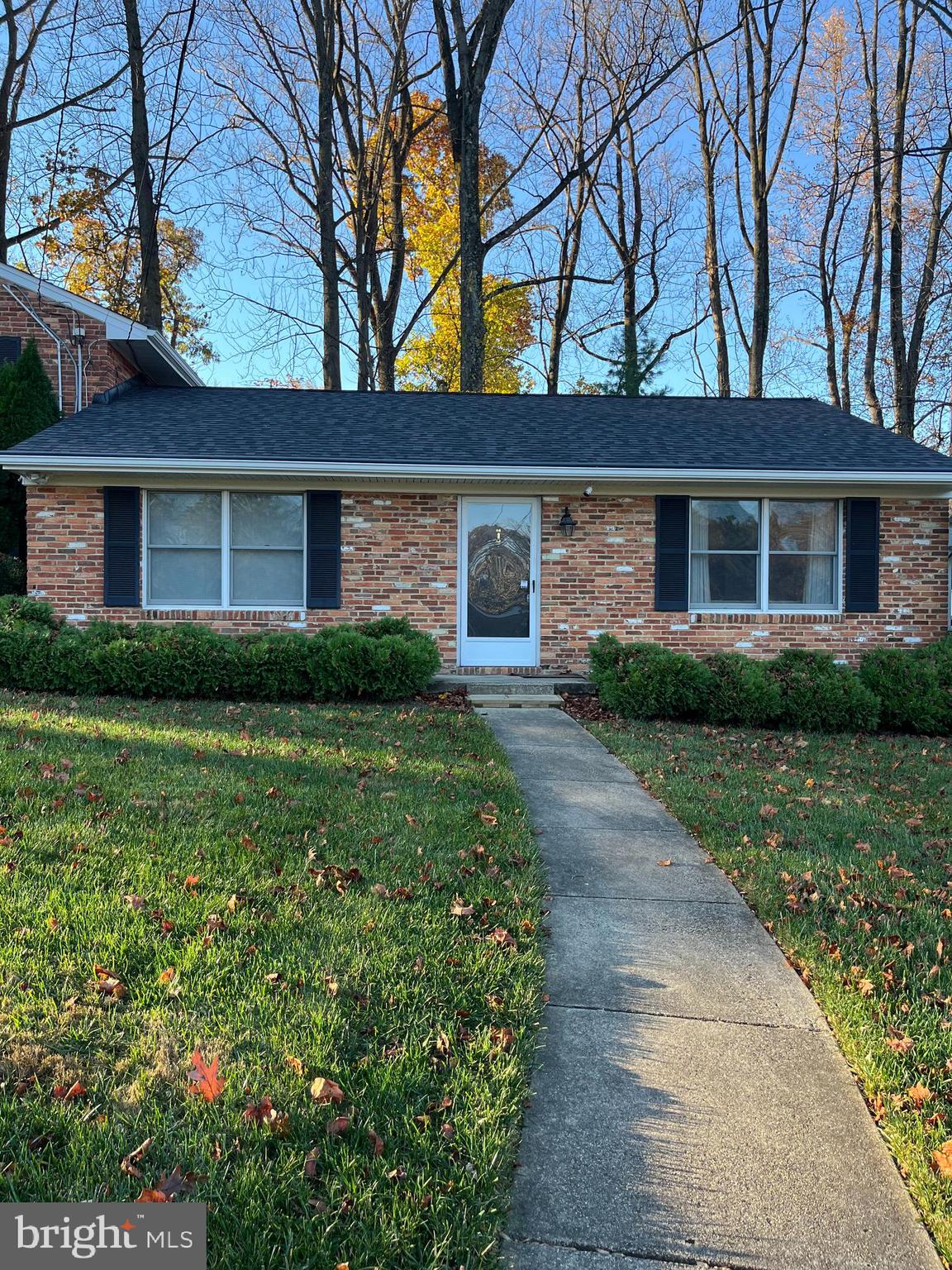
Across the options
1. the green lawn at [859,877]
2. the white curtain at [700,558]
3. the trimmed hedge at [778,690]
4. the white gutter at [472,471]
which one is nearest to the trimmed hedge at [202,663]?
the white gutter at [472,471]

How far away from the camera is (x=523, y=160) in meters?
22.8

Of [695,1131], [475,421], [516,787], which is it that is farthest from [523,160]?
[695,1131]

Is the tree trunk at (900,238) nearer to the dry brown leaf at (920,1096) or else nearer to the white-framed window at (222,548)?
the white-framed window at (222,548)

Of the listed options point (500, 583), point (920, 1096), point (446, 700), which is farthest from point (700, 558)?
point (920, 1096)

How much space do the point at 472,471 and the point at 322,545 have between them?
212cm

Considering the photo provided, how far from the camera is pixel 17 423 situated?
11641 mm

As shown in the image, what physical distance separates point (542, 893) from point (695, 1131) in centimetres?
163

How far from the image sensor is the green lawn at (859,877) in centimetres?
256

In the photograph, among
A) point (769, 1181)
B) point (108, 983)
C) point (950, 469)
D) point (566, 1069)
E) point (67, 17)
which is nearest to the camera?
point (769, 1181)

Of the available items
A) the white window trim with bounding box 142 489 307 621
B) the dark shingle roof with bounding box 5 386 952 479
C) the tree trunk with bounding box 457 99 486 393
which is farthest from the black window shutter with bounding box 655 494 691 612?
the tree trunk with bounding box 457 99 486 393

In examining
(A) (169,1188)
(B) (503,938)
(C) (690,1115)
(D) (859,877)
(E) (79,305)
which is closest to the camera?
(A) (169,1188)

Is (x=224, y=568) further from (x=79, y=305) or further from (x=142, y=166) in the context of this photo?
(x=142, y=166)

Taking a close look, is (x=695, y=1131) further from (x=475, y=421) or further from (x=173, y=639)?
(x=475, y=421)

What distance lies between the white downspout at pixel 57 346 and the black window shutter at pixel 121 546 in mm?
3187
